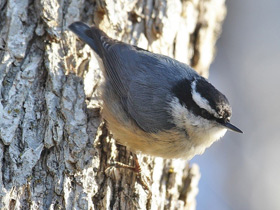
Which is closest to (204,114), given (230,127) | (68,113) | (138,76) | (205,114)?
(205,114)

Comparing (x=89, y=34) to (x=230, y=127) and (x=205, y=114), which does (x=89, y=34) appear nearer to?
(x=205, y=114)

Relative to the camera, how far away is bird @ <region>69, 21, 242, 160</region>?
3.74 metres

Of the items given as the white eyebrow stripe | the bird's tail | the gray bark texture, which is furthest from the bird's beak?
the bird's tail

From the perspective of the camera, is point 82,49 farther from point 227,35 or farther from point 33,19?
point 227,35

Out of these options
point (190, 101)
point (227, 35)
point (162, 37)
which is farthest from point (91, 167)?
point (227, 35)

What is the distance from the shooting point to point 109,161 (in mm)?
3715

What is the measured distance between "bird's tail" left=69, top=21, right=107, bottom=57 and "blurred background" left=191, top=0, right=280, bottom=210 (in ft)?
7.48

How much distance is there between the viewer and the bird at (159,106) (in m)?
3.74

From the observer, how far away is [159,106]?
12.6 feet

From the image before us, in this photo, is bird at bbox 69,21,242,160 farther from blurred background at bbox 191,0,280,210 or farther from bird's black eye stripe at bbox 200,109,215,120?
blurred background at bbox 191,0,280,210

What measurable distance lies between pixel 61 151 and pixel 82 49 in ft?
3.98

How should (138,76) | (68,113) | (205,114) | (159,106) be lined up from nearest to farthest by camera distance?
(68,113), (205,114), (159,106), (138,76)

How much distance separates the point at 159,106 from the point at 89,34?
87 centimetres

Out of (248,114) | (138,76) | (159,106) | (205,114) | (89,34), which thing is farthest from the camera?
(248,114)
